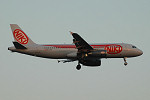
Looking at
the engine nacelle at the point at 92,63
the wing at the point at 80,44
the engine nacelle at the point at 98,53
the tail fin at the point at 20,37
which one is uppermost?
the tail fin at the point at 20,37

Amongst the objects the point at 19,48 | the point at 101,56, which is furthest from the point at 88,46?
the point at 19,48

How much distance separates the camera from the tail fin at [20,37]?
76.2 meters

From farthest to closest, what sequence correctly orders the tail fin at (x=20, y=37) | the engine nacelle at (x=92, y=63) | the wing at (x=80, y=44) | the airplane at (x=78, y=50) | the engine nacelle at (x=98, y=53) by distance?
the tail fin at (x=20, y=37)
the engine nacelle at (x=92, y=63)
the airplane at (x=78, y=50)
the engine nacelle at (x=98, y=53)
the wing at (x=80, y=44)

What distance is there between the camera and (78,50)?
71.8m

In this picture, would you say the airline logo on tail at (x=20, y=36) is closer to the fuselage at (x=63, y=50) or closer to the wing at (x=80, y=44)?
the fuselage at (x=63, y=50)

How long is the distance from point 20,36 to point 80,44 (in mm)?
15240

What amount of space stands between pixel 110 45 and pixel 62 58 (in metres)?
10.8

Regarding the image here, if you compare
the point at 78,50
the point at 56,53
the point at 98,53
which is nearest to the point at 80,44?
the point at 78,50

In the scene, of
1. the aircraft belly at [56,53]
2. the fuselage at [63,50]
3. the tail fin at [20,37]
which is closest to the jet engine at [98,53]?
the fuselage at [63,50]

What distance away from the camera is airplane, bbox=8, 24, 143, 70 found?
7094 centimetres

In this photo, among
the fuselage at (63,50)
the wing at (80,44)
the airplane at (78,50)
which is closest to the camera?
the wing at (80,44)

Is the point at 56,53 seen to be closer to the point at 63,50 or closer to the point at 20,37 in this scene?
the point at 63,50

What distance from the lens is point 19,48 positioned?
237 feet

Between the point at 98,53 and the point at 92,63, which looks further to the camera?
the point at 92,63
